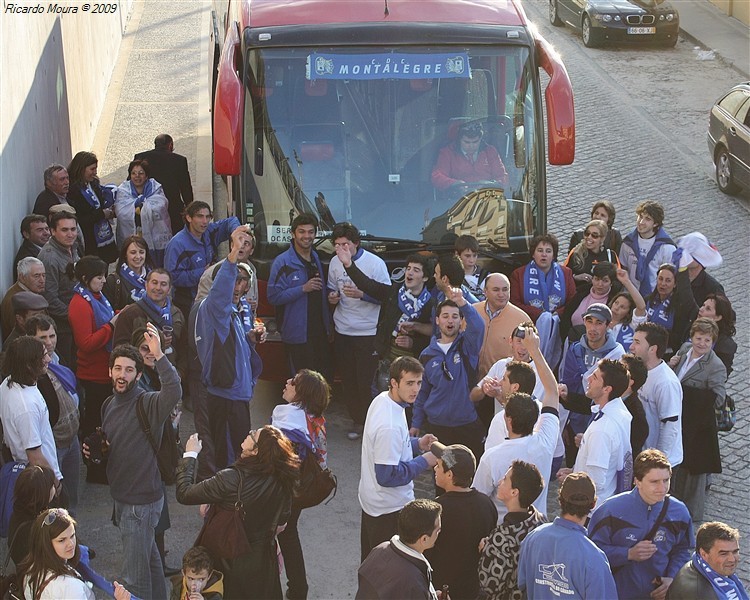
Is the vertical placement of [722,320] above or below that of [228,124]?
below

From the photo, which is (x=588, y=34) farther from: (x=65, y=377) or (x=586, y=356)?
(x=65, y=377)

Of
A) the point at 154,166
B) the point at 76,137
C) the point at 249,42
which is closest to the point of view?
the point at 249,42

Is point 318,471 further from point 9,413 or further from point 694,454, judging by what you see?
point 694,454

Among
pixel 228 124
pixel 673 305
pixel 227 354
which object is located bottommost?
pixel 673 305

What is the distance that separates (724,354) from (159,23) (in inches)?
691

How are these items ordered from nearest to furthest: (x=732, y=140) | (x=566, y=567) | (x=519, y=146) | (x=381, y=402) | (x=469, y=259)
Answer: (x=566, y=567), (x=381, y=402), (x=469, y=259), (x=519, y=146), (x=732, y=140)

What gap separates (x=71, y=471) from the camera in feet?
28.1

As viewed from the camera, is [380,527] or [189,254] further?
[189,254]

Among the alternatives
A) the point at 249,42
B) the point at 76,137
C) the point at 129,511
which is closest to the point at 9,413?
the point at 129,511

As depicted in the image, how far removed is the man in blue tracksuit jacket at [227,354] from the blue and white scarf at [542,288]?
244cm

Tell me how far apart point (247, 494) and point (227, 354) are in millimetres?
2135

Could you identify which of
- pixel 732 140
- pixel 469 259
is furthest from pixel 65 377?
pixel 732 140

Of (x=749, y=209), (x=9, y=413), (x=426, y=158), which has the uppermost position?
(x=426, y=158)

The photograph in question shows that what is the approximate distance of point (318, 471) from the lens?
7008 millimetres
